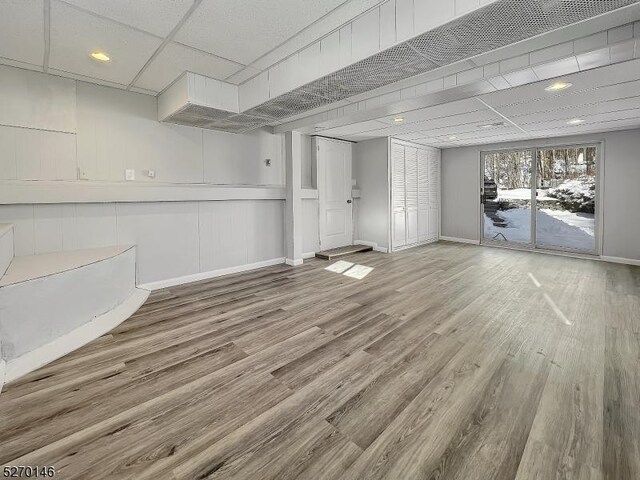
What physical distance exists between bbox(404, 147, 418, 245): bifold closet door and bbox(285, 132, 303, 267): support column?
279cm

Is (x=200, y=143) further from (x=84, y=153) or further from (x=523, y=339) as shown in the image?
(x=523, y=339)

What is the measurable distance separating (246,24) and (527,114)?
4.24 metres

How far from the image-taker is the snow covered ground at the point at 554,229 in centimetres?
653

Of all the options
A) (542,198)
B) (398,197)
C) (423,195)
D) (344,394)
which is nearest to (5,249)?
(344,394)

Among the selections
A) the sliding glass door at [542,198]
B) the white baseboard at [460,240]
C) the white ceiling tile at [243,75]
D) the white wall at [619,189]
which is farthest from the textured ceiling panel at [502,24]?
the white baseboard at [460,240]

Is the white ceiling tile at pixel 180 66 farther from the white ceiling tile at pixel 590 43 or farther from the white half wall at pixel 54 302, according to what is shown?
the white ceiling tile at pixel 590 43

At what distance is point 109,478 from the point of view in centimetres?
139

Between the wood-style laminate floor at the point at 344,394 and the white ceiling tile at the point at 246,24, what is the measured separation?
8.70ft

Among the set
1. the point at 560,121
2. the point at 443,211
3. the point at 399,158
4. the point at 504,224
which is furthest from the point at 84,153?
the point at 504,224

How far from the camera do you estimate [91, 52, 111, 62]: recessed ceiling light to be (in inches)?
120

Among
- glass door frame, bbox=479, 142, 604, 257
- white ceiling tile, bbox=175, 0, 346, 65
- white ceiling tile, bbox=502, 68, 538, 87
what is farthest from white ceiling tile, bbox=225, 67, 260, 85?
glass door frame, bbox=479, 142, 604, 257

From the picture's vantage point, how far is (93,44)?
2881 millimetres

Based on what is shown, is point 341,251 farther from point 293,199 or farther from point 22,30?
point 22,30

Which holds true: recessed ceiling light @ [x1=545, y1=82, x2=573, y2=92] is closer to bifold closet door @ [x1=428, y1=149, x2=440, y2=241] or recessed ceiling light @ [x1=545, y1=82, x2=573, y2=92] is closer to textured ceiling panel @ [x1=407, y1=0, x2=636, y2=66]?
textured ceiling panel @ [x1=407, y1=0, x2=636, y2=66]
